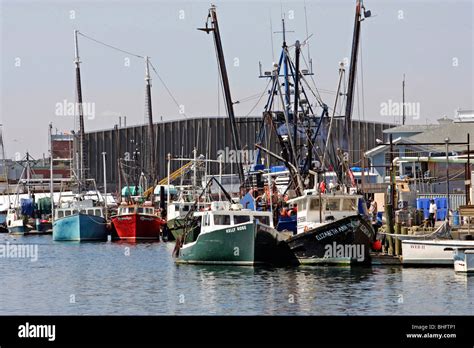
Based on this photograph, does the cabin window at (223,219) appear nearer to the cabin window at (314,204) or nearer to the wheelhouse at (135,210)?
the cabin window at (314,204)

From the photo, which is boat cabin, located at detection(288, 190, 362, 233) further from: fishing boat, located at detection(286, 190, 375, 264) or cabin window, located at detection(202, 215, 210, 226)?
cabin window, located at detection(202, 215, 210, 226)

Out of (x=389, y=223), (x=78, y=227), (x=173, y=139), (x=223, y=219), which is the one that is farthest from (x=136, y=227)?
(x=173, y=139)

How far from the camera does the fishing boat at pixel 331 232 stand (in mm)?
51250

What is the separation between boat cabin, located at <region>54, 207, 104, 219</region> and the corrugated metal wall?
1272 inches

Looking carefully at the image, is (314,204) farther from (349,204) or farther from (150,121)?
(150,121)

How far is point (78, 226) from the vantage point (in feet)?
284

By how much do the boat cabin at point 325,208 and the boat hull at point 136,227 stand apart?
33343 mm

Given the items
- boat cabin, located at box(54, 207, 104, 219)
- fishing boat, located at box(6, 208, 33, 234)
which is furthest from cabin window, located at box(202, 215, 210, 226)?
fishing boat, located at box(6, 208, 33, 234)

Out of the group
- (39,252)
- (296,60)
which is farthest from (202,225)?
(39,252)

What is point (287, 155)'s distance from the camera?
212ft

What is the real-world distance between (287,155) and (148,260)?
31.0 feet
